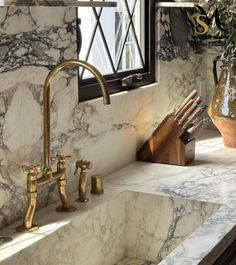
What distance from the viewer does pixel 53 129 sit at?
1.77 m

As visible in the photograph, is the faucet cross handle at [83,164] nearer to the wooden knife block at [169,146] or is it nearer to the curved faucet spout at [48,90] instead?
the curved faucet spout at [48,90]

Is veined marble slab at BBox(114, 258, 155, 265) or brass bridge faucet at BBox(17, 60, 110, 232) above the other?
brass bridge faucet at BBox(17, 60, 110, 232)

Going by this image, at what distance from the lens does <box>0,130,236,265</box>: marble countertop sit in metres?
1.42

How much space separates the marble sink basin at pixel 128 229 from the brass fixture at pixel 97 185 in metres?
0.06

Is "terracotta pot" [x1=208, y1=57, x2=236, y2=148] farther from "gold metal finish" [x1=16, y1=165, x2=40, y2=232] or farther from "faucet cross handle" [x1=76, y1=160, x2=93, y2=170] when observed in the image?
"gold metal finish" [x1=16, y1=165, x2=40, y2=232]

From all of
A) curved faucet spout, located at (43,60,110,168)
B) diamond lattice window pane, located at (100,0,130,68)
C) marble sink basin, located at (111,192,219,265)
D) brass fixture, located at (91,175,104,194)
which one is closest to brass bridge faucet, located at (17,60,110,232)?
curved faucet spout, located at (43,60,110,168)

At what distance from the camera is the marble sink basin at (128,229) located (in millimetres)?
1661

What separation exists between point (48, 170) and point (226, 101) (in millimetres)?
1022

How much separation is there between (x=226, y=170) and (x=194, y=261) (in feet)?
2.83

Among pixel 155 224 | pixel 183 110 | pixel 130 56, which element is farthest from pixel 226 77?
pixel 155 224

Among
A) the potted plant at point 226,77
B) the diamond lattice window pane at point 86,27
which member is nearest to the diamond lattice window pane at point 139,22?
the potted plant at point 226,77

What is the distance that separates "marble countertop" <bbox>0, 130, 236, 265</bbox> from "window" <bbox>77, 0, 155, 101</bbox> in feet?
1.06

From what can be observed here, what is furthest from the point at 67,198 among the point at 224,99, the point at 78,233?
the point at 224,99

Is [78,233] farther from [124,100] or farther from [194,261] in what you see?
[124,100]
